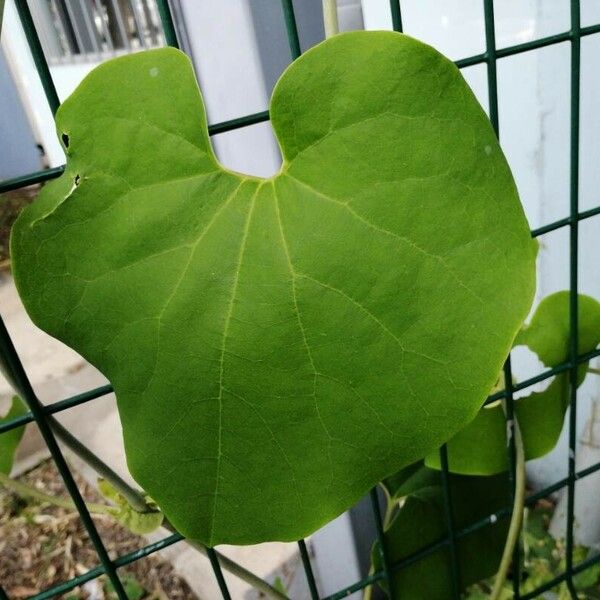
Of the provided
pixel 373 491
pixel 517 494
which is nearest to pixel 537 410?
pixel 517 494

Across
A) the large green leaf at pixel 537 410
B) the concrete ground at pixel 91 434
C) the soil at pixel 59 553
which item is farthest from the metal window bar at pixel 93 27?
the large green leaf at pixel 537 410

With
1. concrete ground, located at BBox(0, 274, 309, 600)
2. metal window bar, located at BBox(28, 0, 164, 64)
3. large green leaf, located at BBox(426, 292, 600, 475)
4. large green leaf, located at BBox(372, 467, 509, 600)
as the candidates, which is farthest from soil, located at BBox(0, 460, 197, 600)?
metal window bar, located at BBox(28, 0, 164, 64)

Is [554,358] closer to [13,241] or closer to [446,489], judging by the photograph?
[446,489]

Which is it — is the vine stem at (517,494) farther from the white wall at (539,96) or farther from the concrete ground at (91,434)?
the concrete ground at (91,434)

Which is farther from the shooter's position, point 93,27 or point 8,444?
point 93,27

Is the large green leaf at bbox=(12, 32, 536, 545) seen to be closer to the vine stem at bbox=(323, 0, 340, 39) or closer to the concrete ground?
the vine stem at bbox=(323, 0, 340, 39)

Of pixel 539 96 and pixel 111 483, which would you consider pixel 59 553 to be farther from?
→ pixel 539 96

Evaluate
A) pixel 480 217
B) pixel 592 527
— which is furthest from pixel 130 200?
pixel 592 527
